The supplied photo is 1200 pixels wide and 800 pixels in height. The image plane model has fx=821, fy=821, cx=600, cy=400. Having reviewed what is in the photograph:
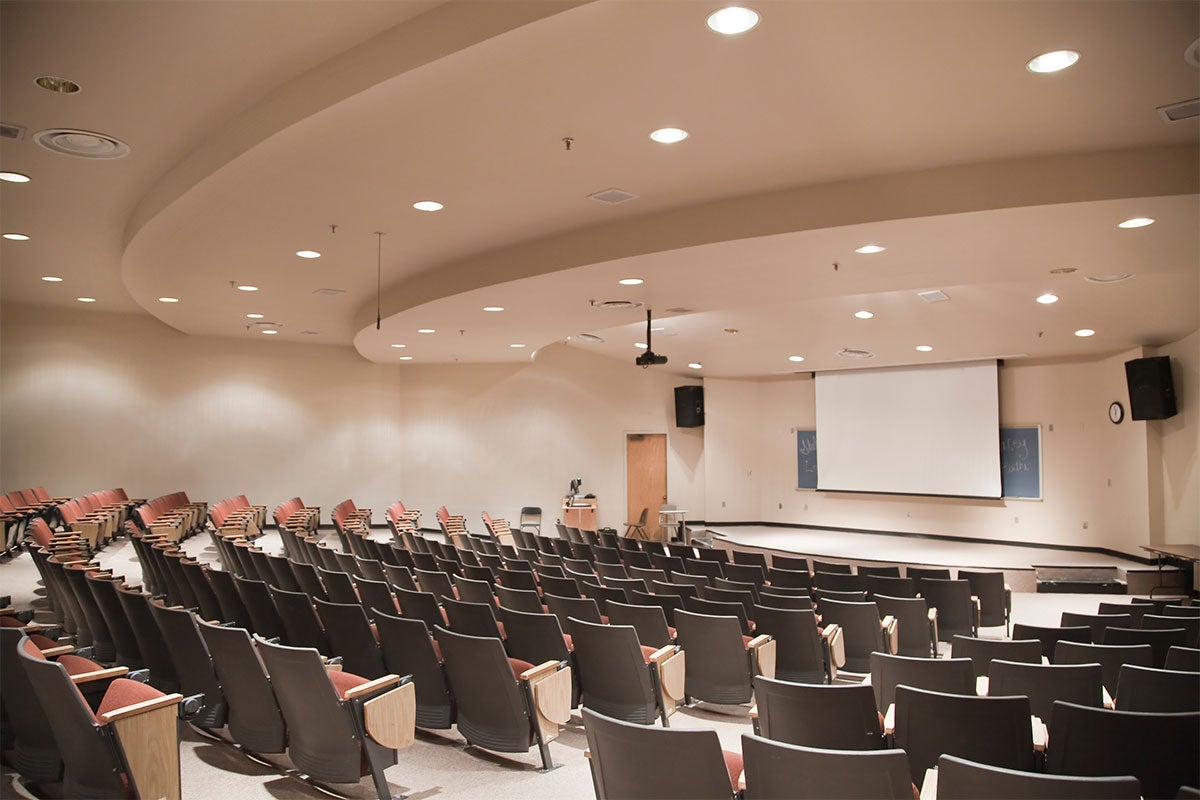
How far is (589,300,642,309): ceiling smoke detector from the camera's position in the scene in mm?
9477

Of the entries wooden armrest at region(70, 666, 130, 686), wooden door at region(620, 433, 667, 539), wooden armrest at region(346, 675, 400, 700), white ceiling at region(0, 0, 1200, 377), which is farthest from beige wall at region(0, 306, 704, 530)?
wooden armrest at region(346, 675, 400, 700)

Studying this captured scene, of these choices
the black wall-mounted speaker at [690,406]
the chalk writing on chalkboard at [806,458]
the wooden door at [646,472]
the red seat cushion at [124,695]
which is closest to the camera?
the red seat cushion at [124,695]

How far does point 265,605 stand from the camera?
216 inches

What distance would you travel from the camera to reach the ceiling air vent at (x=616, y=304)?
9.48 metres

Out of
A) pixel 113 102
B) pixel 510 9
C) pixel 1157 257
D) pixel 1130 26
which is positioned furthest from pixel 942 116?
pixel 113 102

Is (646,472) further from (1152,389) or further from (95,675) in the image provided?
(95,675)

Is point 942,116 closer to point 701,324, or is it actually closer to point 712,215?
point 712,215

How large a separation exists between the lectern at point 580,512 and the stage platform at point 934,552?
7.29 ft

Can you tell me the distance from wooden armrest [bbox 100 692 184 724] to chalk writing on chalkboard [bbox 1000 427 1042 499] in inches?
590

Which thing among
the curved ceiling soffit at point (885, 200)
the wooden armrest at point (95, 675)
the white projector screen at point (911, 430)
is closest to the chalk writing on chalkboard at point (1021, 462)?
the white projector screen at point (911, 430)

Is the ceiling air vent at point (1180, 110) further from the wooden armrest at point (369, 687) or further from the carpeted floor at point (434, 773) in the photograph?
the wooden armrest at point (369, 687)

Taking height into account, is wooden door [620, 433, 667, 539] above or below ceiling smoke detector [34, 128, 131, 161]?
below

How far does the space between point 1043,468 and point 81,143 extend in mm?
14996

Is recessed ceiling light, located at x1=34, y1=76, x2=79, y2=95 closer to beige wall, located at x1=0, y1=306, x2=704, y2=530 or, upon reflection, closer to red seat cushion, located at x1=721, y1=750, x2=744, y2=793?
red seat cushion, located at x1=721, y1=750, x2=744, y2=793
